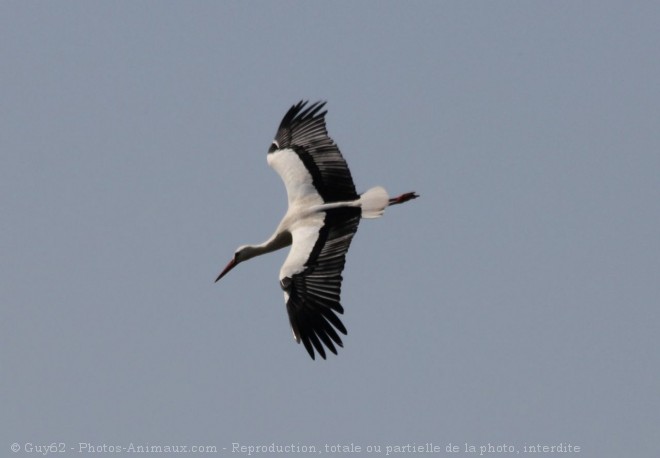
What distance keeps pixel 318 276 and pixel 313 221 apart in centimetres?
123

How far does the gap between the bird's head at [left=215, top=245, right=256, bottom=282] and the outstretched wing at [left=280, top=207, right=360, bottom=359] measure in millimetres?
1441

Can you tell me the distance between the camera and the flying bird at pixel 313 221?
1877 cm

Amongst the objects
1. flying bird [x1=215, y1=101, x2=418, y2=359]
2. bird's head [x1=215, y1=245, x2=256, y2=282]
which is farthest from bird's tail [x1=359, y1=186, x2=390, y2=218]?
bird's head [x1=215, y1=245, x2=256, y2=282]

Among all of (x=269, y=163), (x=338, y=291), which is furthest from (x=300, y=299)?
(x=269, y=163)

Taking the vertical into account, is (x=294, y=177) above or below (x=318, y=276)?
above

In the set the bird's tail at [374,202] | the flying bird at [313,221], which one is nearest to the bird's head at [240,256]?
the flying bird at [313,221]

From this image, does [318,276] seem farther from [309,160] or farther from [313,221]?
[309,160]

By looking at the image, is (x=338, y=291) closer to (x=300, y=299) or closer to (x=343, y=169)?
(x=300, y=299)

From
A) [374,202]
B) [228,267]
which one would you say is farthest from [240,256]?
[374,202]

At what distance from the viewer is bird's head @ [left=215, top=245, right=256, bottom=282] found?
21.6m

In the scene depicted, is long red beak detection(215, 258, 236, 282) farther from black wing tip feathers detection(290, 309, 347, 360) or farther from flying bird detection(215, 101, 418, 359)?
black wing tip feathers detection(290, 309, 347, 360)

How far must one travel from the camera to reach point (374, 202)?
20.4 metres

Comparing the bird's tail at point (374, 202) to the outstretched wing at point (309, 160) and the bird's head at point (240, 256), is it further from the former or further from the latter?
the bird's head at point (240, 256)

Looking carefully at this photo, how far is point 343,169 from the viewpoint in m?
21.0
